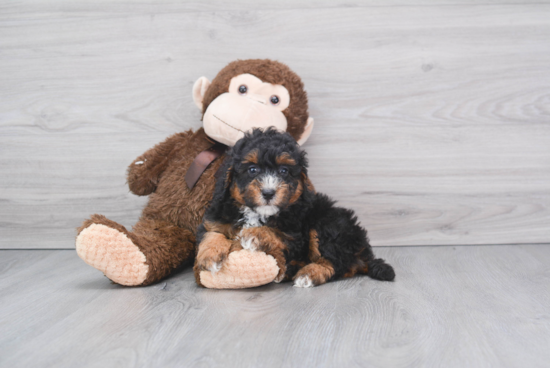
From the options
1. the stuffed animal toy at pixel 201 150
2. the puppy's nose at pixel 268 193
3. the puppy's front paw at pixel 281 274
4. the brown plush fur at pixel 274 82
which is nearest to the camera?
the puppy's nose at pixel 268 193

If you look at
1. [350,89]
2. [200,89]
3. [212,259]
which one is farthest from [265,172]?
[350,89]

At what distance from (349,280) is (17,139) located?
206 cm

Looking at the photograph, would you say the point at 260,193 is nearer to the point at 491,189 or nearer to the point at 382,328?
the point at 382,328

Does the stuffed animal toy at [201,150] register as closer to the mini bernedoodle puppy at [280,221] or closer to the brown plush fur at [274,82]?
the brown plush fur at [274,82]

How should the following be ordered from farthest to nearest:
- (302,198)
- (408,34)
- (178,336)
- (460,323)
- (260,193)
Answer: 1. (408,34)
2. (302,198)
3. (260,193)
4. (460,323)
5. (178,336)

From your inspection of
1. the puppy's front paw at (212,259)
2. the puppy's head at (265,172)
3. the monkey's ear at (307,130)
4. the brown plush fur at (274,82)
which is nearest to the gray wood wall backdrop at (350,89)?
the monkey's ear at (307,130)

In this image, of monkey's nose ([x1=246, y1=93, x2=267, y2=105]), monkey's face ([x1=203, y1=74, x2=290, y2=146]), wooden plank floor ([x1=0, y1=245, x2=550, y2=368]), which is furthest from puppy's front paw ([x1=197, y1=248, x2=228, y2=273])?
monkey's nose ([x1=246, y1=93, x2=267, y2=105])

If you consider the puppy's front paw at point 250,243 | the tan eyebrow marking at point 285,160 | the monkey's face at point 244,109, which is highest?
the monkey's face at point 244,109

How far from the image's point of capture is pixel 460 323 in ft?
4.39

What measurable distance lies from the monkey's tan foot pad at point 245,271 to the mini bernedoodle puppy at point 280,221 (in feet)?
0.09

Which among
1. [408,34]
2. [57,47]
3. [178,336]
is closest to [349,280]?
[178,336]

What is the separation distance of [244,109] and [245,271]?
74 centimetres

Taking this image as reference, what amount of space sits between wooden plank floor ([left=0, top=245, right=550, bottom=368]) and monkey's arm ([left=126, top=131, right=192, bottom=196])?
453 millimetres

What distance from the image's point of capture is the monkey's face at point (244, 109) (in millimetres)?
1918
